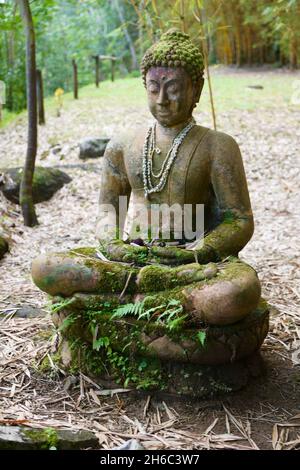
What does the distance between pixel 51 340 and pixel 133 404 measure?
864mm

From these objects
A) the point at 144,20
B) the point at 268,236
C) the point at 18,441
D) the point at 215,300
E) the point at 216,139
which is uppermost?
the point at 144,20

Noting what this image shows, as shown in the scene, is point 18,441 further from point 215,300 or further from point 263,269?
point 263,269

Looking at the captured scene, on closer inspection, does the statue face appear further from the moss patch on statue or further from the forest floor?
the forest floor

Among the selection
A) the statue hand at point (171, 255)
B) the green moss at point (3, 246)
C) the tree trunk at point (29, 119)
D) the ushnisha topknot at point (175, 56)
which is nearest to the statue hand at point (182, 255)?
the statue hand at point (171, 255)

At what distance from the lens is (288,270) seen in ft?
16.5

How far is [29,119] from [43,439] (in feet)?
14.5

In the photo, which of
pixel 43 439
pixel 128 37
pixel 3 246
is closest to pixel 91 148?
pixel 3 246

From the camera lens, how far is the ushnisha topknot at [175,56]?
316 cm

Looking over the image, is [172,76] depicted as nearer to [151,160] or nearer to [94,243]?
[151,160]

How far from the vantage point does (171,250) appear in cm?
309

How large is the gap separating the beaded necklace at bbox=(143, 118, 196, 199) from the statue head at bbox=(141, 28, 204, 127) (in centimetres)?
9

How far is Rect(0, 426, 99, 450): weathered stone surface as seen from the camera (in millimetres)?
2396

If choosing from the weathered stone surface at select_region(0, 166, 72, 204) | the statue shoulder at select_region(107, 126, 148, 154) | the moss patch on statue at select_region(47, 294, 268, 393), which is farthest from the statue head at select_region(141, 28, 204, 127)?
the weathered stone surface at select_region(0, 166, 72, 204)
